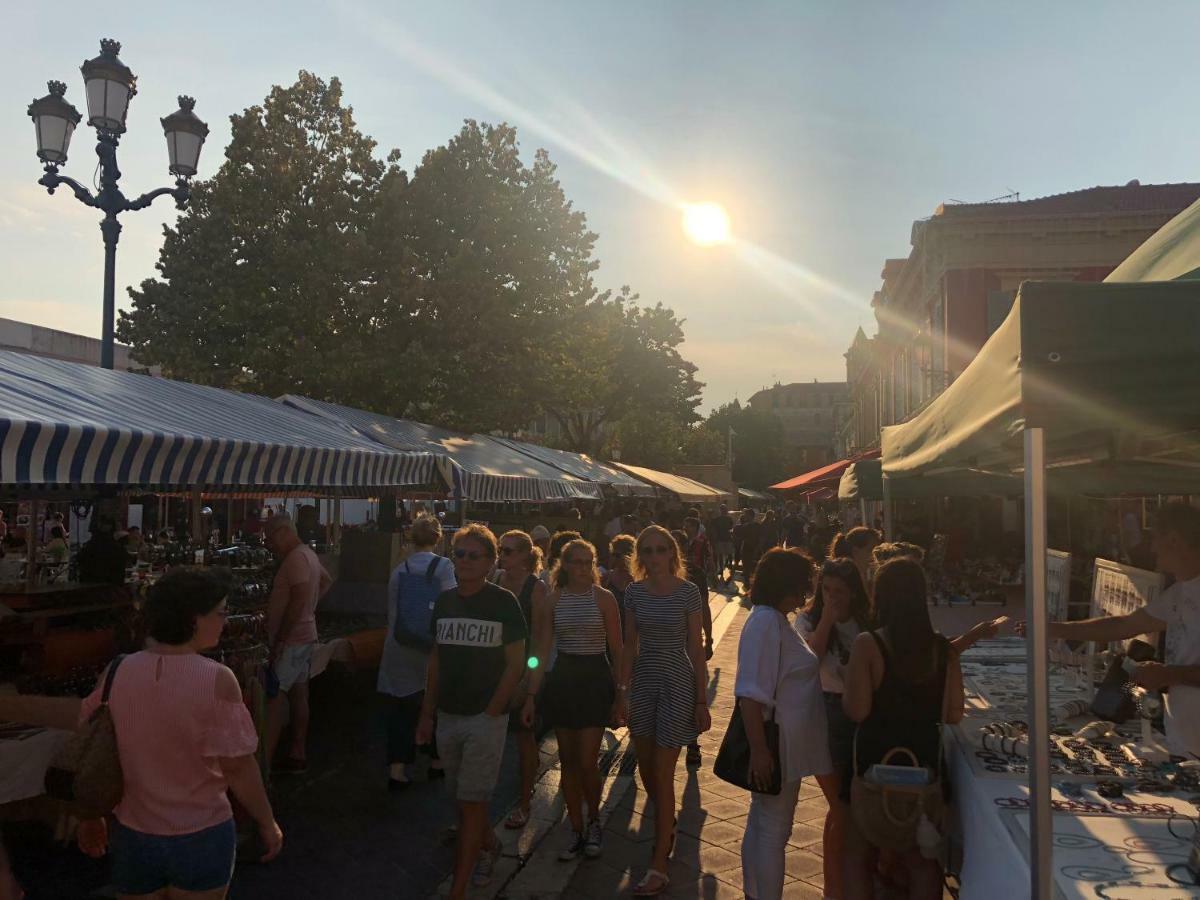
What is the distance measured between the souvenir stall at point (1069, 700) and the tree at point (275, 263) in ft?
49.9

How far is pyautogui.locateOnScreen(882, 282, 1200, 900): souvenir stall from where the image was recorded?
2221 millimetres

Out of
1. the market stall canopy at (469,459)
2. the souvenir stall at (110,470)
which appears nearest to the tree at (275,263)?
the market stall canopy at (469,459)

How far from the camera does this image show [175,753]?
2.58m

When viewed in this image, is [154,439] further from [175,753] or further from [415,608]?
[175,753]

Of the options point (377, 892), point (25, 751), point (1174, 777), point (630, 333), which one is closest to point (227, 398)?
point (25, 751)

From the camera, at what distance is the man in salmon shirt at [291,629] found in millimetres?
5938

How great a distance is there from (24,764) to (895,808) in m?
3.90

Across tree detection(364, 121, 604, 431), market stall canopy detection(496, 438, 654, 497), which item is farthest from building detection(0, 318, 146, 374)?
market stall canopy detection(496, 438, 654, 497)

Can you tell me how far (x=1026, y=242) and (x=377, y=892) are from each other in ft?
64.2

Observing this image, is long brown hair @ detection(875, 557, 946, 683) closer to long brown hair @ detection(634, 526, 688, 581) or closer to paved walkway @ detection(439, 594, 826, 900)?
long brown hair @ detection(634, 526, 688, 581)

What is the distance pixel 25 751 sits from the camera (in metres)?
4.17

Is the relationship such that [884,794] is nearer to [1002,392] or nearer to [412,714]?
[1002,392]

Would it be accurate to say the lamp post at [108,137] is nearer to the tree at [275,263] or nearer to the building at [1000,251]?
the tree at [275,263]

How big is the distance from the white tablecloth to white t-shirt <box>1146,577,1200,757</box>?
4.66 meters
